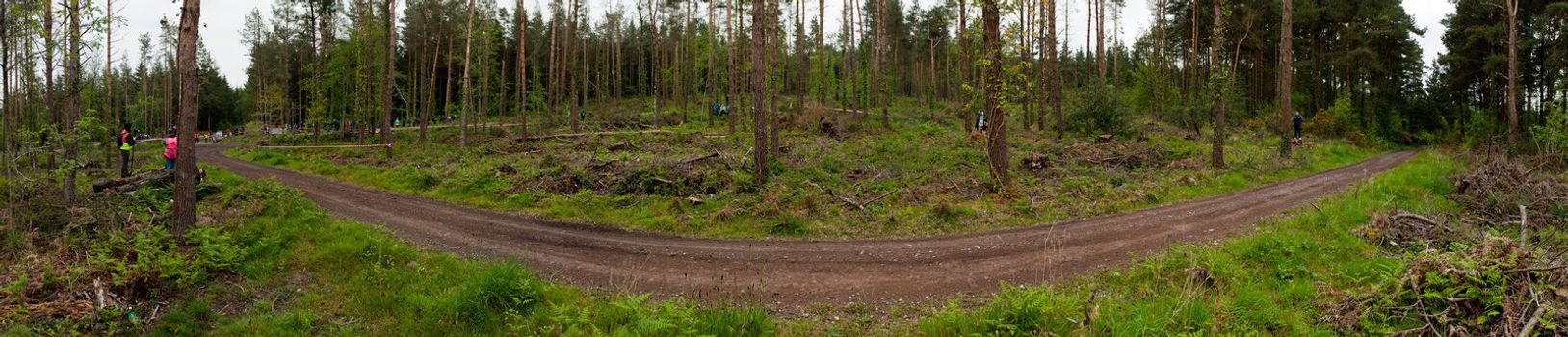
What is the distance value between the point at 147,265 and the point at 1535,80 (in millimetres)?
49258

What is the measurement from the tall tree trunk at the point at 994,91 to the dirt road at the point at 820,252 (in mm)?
2746

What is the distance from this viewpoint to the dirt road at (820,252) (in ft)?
22.3

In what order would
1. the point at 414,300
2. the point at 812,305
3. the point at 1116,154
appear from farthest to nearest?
the point at 1116,154 < the point at 414,300 < the point at 812,305

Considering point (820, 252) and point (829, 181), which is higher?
point (829, 181)

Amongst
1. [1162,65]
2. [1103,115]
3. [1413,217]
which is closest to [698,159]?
[1413,217]

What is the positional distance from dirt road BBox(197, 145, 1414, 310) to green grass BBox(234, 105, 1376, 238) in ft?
2.56

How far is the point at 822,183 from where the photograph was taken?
13.8m

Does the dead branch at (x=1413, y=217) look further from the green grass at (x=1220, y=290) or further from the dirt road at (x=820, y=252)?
the dirt road at (x=820, y=252)

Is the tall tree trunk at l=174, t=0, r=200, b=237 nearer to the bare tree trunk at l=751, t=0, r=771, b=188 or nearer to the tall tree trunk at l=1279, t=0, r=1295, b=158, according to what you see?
the bare tree trunk at l=751, t=0, r=771, b=188

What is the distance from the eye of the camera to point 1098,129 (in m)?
23.3

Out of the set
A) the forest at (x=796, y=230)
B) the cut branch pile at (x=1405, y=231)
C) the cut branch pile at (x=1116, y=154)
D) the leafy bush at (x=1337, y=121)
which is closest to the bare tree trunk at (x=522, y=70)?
the forest at (x=796, y=230)

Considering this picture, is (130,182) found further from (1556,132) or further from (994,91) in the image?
(1556,132)

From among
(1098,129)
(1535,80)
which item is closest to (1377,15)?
(1535,80)

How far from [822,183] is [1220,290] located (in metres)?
8.63
